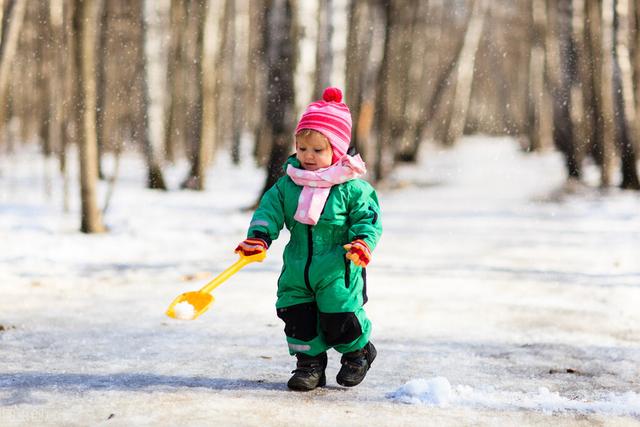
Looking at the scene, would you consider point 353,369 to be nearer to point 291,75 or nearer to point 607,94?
point 291,75

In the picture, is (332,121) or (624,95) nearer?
(332,121)

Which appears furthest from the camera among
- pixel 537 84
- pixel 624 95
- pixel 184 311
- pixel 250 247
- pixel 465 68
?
pixel 465 68

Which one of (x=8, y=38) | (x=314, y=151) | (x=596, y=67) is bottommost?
(x=314, y=151)

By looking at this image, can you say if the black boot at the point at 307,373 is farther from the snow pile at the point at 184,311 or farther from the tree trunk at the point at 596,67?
the tree trunk at the point at 596,67

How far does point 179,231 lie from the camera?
32.5 feet

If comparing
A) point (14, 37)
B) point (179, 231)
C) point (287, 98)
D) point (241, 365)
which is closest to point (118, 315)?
point (241, 365)

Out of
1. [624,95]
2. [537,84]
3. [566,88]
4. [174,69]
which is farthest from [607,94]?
[537,84]

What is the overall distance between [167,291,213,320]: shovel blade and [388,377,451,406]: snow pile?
895 millimetres

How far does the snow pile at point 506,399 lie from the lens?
3.60 metres

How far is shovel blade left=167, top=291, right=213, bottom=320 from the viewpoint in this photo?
135 inches

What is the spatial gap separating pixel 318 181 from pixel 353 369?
0.85 m

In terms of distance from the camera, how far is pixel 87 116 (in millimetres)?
9344

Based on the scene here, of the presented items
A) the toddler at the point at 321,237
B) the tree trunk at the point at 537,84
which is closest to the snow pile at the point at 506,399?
the toddler at the point at 321,237

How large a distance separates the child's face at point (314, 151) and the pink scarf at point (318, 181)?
0.17 ft
